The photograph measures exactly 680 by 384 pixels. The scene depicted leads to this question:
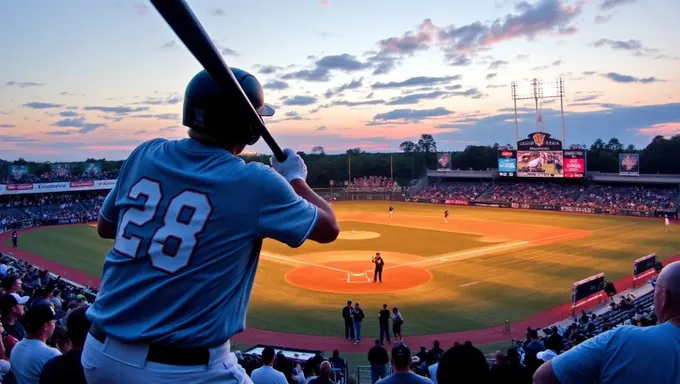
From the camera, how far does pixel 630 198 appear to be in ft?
179

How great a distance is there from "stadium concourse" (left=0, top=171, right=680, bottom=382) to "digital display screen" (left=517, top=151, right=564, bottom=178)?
8.69 feet

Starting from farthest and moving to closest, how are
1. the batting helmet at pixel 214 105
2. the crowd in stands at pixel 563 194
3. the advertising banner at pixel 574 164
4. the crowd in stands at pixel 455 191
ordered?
the crowd in stands at pixel 455 191
the advertising banner at pixel 574 164
the crowd in stands at pixel 563 194
the batting helmet at pixel 214 105

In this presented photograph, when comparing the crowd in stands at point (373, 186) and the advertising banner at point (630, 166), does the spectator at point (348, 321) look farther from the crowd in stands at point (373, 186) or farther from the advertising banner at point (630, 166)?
the crowd in stands at point (373, 186)

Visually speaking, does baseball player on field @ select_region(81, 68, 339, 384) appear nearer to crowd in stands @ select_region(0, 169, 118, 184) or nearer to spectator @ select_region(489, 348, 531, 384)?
spectator @ select_region(489, 348, 531, 384)

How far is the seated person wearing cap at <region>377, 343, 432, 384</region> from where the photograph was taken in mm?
4383

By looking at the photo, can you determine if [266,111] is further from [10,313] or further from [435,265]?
[435,265]

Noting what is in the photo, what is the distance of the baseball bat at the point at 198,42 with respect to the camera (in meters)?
1.53

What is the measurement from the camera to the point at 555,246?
33.8 metres

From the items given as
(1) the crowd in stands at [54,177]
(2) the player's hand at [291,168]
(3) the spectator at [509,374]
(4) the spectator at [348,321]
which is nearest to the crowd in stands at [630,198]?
(4) the spectator at [348,321]

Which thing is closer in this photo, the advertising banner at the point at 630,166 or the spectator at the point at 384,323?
the spectator at the point at 384,323

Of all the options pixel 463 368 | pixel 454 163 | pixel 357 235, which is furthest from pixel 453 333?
pixel 454 163

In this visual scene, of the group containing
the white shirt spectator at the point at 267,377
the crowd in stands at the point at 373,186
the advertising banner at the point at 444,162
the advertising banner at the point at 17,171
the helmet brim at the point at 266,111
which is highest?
the advertising banner at the point at 17,171

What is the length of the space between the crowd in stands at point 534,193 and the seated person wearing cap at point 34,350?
59.3 metres

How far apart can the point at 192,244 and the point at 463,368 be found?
1.90 m
